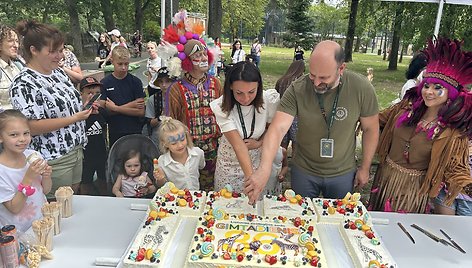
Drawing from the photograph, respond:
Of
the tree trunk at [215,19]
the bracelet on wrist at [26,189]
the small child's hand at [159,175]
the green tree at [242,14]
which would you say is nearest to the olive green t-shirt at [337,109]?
the small child's hand at [159,175]

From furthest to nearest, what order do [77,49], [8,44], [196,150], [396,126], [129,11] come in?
1. [129,11]
2. [77,49]
3. [8,44]
4. [196,150]
5. [396,126]

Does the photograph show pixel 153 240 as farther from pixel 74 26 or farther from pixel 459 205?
pixel 74 26

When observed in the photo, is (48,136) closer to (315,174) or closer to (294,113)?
(294,113)

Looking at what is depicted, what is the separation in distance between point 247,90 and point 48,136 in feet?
3.96

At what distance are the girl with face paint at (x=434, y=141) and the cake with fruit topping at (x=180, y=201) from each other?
121cm

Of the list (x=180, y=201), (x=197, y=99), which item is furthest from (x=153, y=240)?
(x=197, y=99)

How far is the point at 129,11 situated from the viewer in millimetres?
25031

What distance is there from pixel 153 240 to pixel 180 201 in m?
0.31

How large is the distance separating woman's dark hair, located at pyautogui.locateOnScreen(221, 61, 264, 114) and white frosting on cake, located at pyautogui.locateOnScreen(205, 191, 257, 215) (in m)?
0.53

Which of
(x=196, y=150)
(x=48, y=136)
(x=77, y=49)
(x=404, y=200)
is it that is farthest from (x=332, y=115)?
(x=77, y=49)

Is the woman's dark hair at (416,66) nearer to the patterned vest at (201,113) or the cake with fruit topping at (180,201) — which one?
the patterned vest at (201,113)

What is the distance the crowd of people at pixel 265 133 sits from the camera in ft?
6.20

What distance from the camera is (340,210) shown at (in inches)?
70.9

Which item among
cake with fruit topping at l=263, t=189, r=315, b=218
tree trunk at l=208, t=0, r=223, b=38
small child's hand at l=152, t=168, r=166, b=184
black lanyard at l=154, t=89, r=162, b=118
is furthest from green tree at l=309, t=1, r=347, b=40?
cake with fruit topping at l=263, t=189, r=315, b=218
